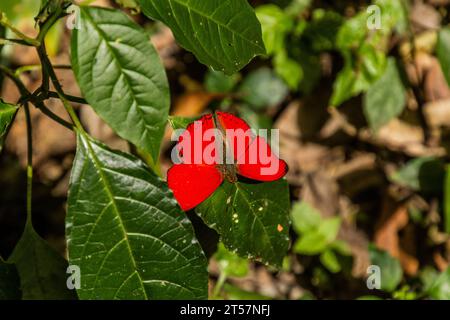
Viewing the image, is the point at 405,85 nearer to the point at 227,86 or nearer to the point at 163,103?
the point at 227,86

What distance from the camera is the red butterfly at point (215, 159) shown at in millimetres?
1001

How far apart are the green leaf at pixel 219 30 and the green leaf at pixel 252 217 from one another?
0.26 m

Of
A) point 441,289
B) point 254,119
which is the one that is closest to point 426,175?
point 441,289

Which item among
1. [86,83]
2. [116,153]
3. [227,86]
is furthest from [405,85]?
[86,83]

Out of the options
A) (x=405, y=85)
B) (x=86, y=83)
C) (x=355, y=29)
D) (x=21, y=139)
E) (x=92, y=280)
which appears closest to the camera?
(x=86, y=83)

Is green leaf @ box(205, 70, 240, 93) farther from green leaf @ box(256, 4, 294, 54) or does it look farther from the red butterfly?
the red butterfly

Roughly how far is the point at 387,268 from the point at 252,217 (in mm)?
772

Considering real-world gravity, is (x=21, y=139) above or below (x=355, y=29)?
below

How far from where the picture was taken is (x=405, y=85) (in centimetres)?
193

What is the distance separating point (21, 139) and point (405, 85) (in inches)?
56.9

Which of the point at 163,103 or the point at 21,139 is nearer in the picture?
the point at 163,103

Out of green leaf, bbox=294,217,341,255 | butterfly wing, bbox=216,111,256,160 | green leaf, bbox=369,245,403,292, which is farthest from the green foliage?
butterfly wing, bbox=216,111,256,160

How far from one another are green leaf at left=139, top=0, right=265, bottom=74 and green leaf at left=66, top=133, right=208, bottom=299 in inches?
9.3
